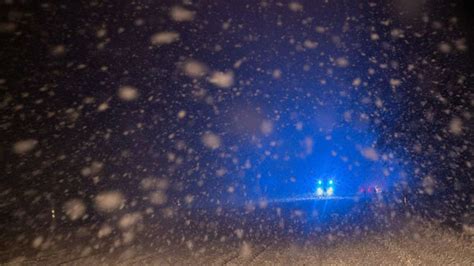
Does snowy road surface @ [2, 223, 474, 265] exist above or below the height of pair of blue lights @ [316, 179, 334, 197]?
below

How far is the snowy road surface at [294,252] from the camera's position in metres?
0.67

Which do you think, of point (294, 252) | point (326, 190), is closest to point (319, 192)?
point (326, 190)

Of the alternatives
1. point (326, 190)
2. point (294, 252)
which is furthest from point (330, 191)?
point (294, 252)

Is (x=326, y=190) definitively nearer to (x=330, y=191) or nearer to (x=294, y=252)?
(x=330, y=191)

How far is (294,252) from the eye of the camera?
2.40 feet

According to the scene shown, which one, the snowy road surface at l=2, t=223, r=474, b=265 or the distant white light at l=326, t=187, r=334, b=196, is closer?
the snowy road surface at l=2, t=223, r=474, b=265

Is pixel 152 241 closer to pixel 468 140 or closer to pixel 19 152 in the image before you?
pixel 19 152

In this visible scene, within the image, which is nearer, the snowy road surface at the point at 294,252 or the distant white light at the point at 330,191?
the snowy road surface at the point at 294,252

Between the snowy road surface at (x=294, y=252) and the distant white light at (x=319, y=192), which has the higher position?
the distant white light at (x=319, y=192)

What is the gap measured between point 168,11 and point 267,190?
1.63 feet

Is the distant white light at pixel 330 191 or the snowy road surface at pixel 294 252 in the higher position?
the distant white light at pixel 330 191

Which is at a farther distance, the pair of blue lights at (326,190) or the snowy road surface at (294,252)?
the pair of blue lights at (326,190)

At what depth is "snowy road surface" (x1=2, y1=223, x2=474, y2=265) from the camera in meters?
0.67

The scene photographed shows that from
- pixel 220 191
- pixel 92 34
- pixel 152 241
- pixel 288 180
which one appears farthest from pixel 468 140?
pixel 92 34
